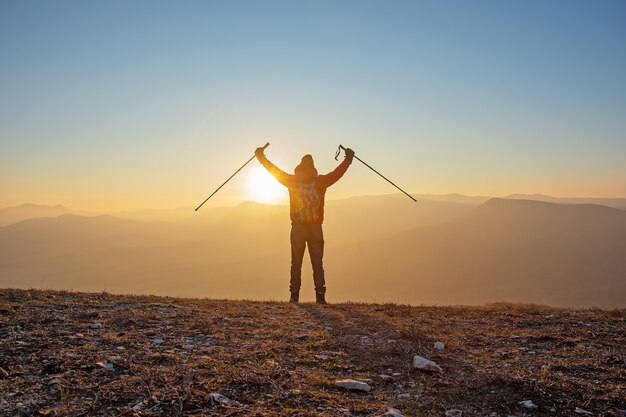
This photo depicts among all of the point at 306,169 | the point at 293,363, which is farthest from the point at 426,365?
the point at 306,169

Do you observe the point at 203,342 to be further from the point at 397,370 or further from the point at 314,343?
the point at 397,370

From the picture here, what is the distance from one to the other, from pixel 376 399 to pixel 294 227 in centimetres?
855

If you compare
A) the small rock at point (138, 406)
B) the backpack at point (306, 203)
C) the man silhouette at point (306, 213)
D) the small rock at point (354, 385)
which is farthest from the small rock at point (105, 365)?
the backpack at point (306, 203)

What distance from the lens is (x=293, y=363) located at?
5770 mm

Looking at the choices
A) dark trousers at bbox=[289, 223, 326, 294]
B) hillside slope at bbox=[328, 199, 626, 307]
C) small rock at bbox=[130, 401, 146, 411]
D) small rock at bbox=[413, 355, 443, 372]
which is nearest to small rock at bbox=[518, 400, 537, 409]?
small rock at bbox=[413, 355, 443, 372]

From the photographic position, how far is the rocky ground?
4.36 meters

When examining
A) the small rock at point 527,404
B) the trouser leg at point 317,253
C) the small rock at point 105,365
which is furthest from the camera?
the trouser leg at point 317,253

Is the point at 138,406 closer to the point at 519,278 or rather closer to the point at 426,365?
the point at 426,365

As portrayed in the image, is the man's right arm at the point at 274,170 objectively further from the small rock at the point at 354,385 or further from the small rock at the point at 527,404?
the small rock at the point at 527,404

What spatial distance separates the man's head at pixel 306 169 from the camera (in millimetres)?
12823

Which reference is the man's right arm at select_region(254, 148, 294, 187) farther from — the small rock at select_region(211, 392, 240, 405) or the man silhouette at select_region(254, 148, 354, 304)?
the small rock at select_region(211, 392, 240, 405)

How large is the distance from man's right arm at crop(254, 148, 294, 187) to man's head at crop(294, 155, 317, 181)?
276 mm

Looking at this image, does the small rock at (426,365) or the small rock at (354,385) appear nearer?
the small rock at (354,385)

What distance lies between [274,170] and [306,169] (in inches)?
42.1
